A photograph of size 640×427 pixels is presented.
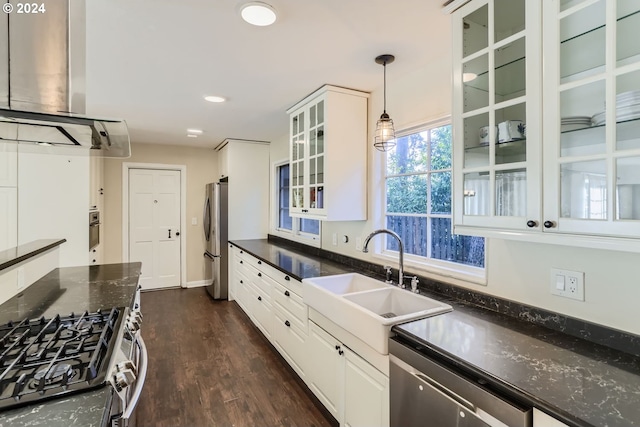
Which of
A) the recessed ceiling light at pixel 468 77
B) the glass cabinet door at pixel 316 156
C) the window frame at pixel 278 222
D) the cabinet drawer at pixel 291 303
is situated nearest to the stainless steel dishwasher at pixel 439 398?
the cabinet drawer at pixel 291 303

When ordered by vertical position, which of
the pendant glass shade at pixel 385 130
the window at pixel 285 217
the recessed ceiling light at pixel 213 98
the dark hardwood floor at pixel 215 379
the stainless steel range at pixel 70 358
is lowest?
the dark hardwood floor at pixel 215 379

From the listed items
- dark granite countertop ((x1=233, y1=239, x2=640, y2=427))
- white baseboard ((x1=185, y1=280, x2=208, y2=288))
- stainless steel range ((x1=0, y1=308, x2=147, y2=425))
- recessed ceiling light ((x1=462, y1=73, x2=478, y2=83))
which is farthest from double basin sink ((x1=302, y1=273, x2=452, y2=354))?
white baseboard ((x1=185, y1=280, x2=208, y2=288))

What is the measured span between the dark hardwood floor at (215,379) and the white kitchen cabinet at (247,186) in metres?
1.40

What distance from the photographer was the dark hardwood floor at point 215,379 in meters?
2.14

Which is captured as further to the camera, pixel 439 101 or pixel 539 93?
pixel 439 101

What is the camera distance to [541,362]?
3.74 feet

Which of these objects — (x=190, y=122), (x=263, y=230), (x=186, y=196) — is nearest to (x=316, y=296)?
(x=190, y=122)

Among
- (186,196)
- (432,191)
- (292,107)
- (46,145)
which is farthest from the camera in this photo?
(186,196)

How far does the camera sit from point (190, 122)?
12.3 feet

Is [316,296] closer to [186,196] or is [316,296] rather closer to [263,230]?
[263,230]

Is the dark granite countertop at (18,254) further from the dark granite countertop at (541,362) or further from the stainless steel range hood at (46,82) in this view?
the dark granite countertop at (541,362)

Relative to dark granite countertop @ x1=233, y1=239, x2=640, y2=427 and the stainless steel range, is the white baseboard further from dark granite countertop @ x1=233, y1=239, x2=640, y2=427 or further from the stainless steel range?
dark granite countertop @ x1=233, y1=239, x2=640, y2=427

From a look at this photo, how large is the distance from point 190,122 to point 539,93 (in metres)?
3.54

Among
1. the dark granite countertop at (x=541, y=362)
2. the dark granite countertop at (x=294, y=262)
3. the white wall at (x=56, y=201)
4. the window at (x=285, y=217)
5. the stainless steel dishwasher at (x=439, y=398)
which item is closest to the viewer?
the dark granite countertop at (x=541, y=362)
